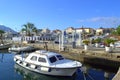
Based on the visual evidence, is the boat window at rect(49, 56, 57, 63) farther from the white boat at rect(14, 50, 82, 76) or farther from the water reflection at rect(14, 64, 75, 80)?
the water reflection at rect(14, 64, 75, 80)

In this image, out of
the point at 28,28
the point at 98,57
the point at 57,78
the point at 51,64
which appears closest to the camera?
the point at 57,78

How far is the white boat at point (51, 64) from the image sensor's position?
72.5ft

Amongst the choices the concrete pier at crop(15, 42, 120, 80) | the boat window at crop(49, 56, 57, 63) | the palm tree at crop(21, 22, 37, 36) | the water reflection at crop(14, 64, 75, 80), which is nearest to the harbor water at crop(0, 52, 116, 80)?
the water reflection at crop(14, 64, 75, 80)

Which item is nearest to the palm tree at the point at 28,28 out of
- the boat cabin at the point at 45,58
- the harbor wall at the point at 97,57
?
the harbor wall at the point at 97,57

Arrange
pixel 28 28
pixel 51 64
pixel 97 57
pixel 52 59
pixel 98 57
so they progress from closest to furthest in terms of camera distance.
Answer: pixel 51 64, pixel 52 59, pixel 98 57, pixel 97 57, pixel 28 28

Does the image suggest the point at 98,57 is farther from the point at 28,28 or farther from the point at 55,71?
the point at 28,28

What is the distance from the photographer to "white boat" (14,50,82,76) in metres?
22.1

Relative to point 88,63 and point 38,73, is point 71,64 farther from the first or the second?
point 88,63

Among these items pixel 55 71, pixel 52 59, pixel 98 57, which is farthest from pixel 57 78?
pixel 98 57

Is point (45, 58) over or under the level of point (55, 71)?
over

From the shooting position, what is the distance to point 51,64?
75.7 ft

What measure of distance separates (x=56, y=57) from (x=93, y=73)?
4.54 meters

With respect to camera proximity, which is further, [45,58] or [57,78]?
[45,58]

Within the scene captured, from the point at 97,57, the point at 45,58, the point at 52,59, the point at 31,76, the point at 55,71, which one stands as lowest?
the point at 31,76
